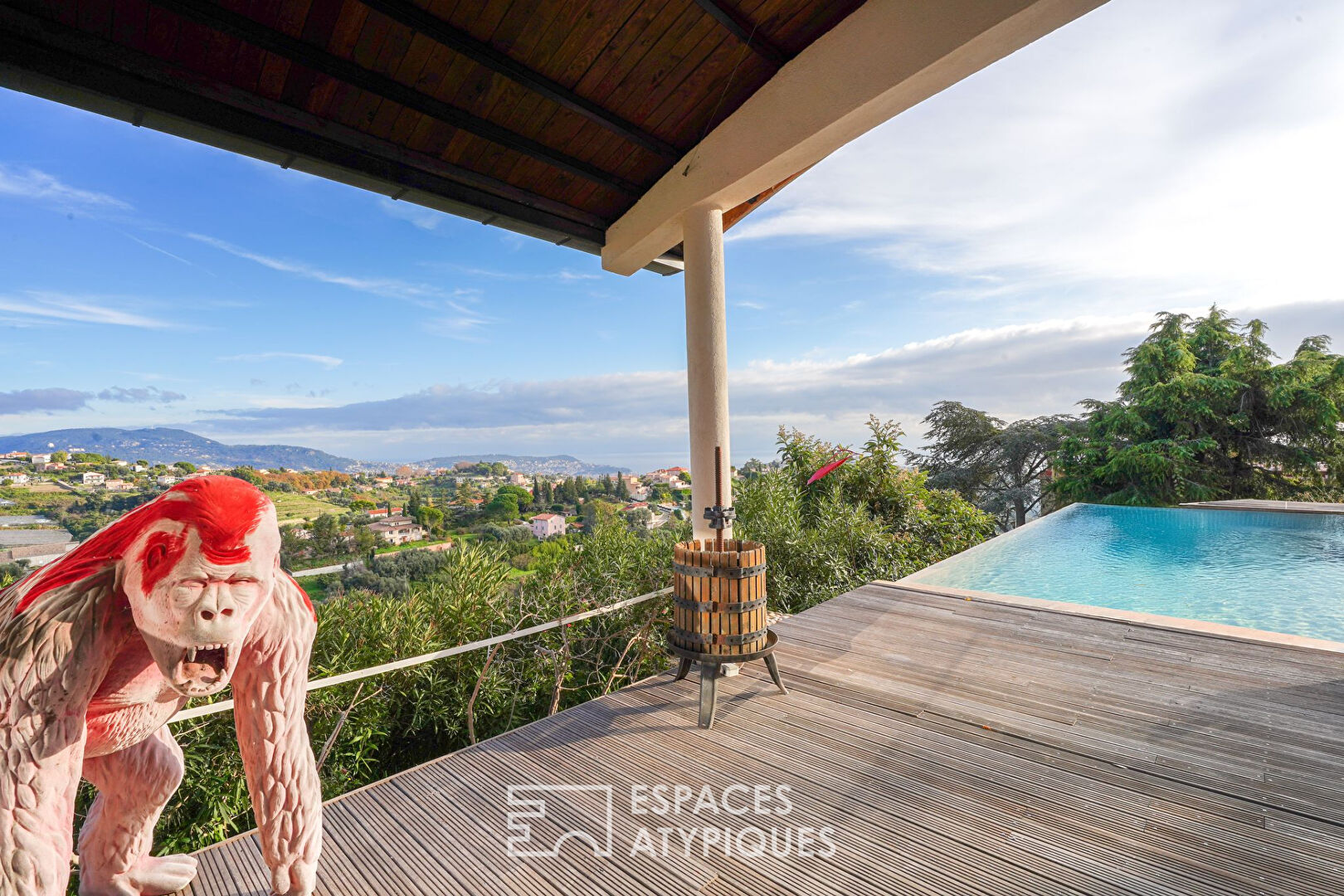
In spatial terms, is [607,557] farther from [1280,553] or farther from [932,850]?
[1280,553]

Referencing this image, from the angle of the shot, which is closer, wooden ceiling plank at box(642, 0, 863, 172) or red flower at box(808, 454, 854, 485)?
wooden ceiling plank at box(642, 0, 863, 172)

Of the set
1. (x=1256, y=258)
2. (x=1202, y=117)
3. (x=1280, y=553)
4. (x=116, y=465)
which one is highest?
(x=1202, y=117)

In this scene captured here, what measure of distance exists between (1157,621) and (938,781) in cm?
262

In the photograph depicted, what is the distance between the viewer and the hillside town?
182 cm

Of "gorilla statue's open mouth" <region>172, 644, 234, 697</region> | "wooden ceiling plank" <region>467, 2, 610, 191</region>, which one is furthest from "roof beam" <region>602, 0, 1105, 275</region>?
"gorilla statue's open mouth" <region>172, 644, 234, 697</region>

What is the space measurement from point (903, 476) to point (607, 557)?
442 centimetres

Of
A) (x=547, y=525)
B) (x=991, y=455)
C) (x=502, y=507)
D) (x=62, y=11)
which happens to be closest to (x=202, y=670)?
(x=62, y=11)

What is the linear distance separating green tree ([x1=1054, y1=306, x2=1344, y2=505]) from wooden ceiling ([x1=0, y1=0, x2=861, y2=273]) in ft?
44.2

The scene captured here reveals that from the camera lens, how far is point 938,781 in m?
2.08

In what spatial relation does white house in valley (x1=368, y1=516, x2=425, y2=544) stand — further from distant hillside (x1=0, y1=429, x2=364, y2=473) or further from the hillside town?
distant hillside (x1=0, y1=429, x2=364, y2=473)

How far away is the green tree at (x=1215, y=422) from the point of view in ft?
37.2

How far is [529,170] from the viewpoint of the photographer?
2.92 metres

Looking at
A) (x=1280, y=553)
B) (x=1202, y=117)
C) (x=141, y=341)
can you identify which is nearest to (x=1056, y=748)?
(x=1280, y=553)

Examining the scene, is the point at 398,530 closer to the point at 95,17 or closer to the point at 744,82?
the point at 95,17
